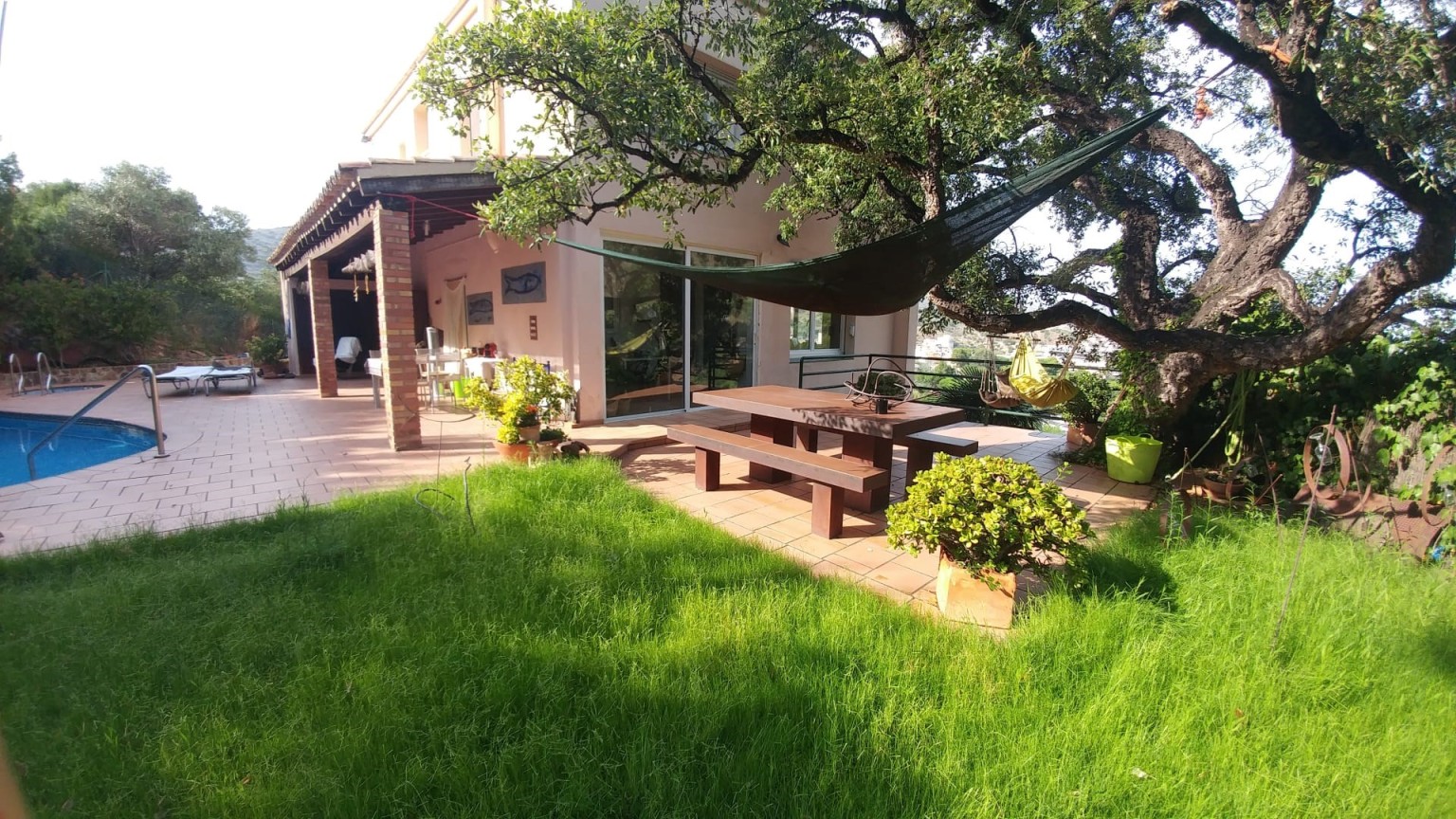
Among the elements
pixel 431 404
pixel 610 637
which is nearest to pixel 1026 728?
pixel 610 637

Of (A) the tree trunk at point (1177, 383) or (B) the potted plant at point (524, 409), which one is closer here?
(A) the tree trunk at point (1177, 383)

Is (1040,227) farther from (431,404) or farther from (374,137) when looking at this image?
(374,137)

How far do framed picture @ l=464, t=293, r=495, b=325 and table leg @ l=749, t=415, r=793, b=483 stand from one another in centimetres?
469

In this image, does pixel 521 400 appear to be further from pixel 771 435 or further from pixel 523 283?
pixel 523 283

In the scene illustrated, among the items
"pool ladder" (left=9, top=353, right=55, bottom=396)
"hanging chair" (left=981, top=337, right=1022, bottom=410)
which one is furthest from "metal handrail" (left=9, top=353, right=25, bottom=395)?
"hanging chair" (left=981, top=337, right=1022, bottom=410)

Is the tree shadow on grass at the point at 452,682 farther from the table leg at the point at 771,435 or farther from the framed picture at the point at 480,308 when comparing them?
the framed picture at the point at 480,308

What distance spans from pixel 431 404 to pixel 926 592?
273 inches

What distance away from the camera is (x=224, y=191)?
1761 cm

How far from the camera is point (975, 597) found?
2.37 m

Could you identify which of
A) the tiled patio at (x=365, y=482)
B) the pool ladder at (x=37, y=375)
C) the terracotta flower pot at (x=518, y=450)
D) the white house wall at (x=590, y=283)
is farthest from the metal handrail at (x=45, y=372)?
the terracotta flower pot at (x=518, y=450)

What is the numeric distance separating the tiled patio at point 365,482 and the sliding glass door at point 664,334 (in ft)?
1.58

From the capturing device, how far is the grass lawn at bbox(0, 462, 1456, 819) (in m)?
1.43

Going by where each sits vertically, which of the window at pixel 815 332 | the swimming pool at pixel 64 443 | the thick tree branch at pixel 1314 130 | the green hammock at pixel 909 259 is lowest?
the swimming pool at pixel 64 443

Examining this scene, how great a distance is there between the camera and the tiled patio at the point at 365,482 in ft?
10.5
